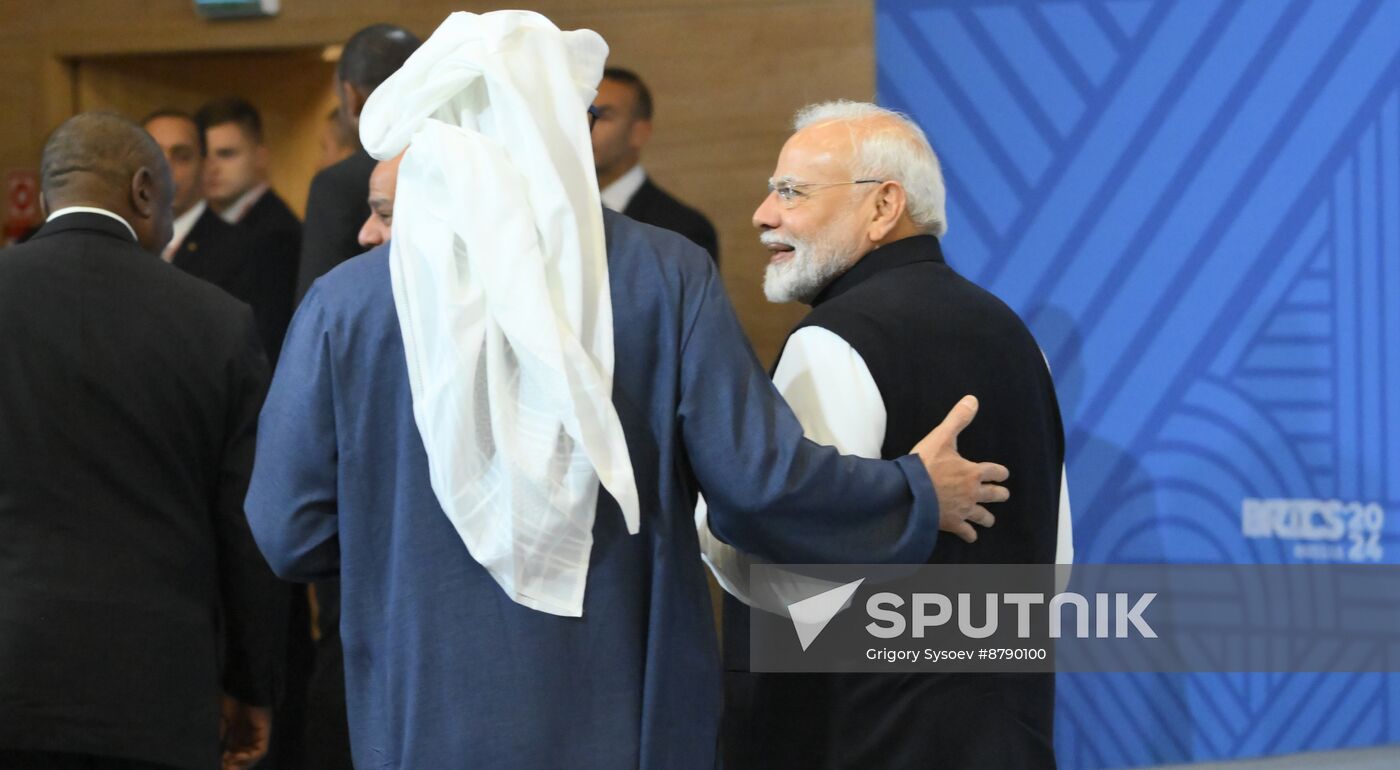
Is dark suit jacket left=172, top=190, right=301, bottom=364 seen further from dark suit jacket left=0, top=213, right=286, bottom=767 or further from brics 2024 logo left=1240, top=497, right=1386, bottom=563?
brics 2024 logo left=1240, top=497, right=1386, bottom=563

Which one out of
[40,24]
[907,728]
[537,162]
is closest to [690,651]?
[907,728]

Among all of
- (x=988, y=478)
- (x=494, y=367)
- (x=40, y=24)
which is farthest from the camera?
(x=40, y=24)

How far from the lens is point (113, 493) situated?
2.63 m

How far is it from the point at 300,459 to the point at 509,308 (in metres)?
0.37

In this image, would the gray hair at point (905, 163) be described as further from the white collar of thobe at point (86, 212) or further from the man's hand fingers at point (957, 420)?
the white collar of thobe at point (86, 212)

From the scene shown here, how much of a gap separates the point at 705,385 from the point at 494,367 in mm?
271

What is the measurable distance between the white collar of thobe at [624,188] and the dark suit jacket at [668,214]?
0.04ft

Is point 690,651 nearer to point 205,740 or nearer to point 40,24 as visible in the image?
point 205,740

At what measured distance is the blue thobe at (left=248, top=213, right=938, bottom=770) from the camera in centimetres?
189

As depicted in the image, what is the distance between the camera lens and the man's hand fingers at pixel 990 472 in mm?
2180

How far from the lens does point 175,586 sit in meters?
2.68

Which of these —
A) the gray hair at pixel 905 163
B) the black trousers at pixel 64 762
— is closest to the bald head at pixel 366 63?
the gray hair at pixel 905 163

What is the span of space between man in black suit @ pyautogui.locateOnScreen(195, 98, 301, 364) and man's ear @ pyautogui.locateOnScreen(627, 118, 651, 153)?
1.04 m

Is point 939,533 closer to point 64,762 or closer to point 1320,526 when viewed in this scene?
point 64,762
